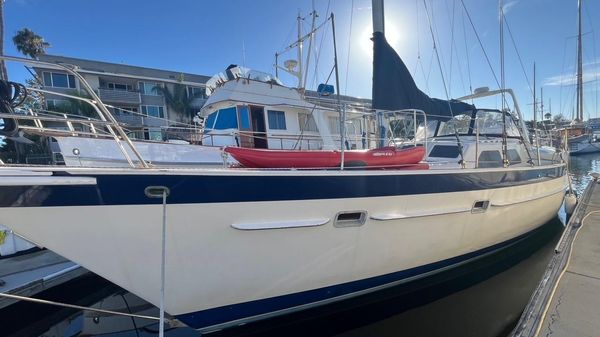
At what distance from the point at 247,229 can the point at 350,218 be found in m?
1.13

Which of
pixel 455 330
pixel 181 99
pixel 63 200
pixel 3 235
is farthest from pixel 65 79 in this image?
pixel 455 330

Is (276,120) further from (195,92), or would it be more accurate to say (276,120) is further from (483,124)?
(195,92)

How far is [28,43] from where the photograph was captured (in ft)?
77.5

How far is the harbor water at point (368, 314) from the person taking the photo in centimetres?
363

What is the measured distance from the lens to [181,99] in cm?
2605

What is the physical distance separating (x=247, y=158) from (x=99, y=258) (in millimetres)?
1560

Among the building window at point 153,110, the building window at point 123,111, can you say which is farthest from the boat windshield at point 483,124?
the building window at point 153,110

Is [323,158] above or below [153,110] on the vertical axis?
below

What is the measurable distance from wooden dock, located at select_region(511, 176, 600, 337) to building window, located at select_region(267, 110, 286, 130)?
18.2 ft

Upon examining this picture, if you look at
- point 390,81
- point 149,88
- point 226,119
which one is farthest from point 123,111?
point 149,88

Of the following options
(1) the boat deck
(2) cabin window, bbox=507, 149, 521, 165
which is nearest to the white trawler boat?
(2) cabin window, bbox=507, 149, 521, 165

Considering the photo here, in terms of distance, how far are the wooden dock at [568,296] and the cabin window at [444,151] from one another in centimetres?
214

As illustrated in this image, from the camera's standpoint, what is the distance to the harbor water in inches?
143

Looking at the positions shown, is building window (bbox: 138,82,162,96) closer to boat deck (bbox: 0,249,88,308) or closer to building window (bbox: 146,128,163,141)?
building window (bbox: 146,128,163,141)
